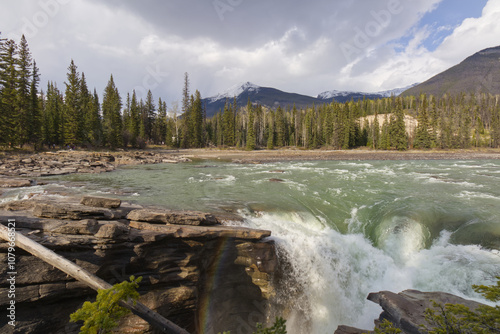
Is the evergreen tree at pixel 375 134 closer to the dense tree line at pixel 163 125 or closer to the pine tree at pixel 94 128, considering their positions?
the dense tree line at pixel 163 125

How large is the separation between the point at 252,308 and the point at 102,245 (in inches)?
223

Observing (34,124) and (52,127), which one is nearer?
(34,124)

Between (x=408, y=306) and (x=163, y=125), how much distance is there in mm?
94403

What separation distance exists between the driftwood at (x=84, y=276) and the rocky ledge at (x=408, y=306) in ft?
15.0

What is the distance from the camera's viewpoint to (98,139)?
58.0 metres

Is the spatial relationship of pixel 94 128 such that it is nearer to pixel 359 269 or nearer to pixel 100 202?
pixel 100 202

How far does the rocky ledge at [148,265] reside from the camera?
5.54 metres

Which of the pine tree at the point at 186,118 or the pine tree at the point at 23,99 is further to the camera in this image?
the pine tree at the point at 186,118

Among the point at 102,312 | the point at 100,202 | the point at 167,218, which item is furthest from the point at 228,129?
the point at 102,312

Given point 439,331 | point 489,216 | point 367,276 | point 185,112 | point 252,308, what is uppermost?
point 185,112

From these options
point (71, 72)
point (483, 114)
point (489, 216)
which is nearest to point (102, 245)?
point (489, 216)

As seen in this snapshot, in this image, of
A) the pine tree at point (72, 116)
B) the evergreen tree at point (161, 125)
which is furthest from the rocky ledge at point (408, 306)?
→ the evergreen tree at point (161, 125)

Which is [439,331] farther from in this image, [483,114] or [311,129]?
[483,114]

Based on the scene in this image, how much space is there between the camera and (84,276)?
198 inches
